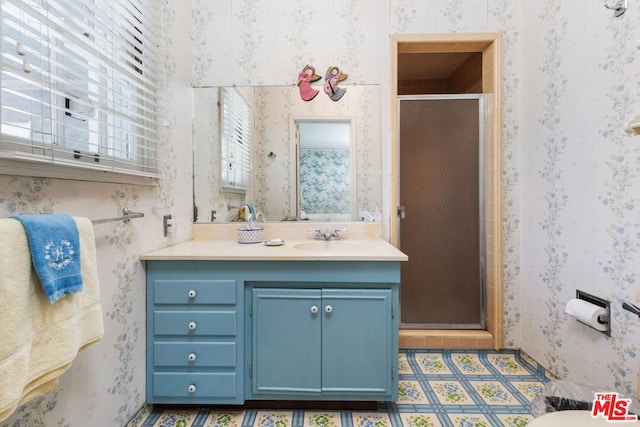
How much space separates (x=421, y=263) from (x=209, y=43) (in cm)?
217

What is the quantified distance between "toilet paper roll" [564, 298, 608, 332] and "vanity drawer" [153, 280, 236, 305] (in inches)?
65.5

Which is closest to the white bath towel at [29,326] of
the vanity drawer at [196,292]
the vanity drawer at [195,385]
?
the vanity drawer at [196,292]

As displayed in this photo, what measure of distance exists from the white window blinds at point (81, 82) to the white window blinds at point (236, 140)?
1.63ft

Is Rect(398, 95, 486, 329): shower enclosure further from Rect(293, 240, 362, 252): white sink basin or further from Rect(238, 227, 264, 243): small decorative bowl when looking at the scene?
Rect(238, 227, 264, 243): small decorative bowl

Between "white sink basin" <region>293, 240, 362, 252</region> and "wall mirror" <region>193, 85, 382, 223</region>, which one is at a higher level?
"wall mirror" <region>193, 85, 382, 223</region>

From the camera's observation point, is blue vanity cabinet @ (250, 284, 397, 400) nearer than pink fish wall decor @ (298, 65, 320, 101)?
Yes

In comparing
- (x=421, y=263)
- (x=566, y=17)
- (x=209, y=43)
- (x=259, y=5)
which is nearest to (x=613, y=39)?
(x=566, y=17)

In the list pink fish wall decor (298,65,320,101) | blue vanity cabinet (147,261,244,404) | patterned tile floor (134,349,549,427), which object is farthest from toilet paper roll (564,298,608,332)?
pink fish wall decor (298,65,320,101)

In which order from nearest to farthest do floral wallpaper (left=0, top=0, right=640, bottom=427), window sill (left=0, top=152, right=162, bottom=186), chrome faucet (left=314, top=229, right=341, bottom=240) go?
1. window sill (left=0, top=152, right=162, bottom=186)
2. floral wallpaper (left=0, top=0, right=640, bottom=427)
3. chrome faucet (left=314, top=229, right=341, bottom=240)

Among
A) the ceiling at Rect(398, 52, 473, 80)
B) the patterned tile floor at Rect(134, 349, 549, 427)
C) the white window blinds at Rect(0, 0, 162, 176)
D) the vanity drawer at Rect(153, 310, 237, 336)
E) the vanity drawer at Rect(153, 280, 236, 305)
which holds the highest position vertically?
the ceiling at Rect(398, 52, 473, 80)

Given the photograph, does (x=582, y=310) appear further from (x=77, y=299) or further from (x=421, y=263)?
(x=77, y=299)

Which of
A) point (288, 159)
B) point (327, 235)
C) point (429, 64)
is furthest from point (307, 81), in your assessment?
point (429, 64)

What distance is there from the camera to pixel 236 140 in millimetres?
1952

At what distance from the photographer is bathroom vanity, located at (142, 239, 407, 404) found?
53.0 inches
